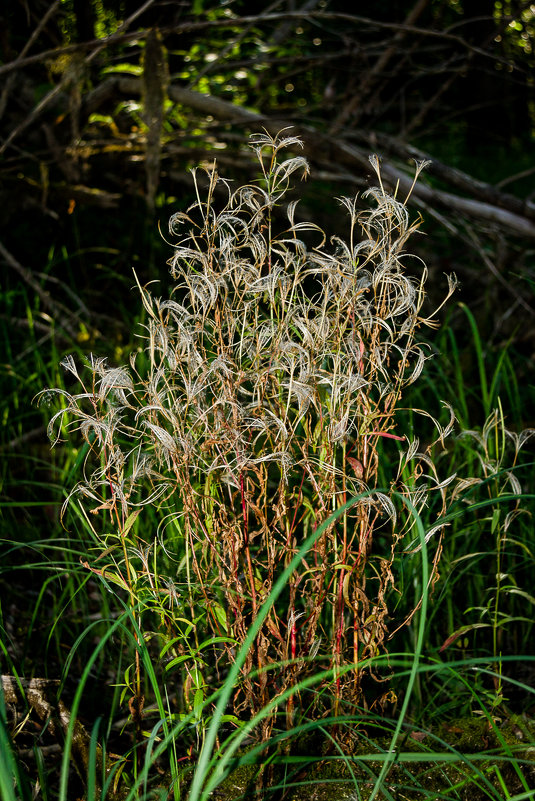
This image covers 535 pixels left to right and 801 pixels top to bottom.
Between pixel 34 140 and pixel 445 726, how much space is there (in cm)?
375

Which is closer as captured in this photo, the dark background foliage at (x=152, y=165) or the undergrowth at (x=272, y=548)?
the undergrowth at (x=272, y=548)

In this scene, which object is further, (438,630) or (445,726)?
(438,630)

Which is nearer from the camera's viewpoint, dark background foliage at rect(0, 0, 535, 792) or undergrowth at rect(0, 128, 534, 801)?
undergrowth at rect(0, 128, 534, 801)

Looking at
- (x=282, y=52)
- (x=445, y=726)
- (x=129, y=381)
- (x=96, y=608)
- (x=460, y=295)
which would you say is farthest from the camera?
(x=460, y=295)

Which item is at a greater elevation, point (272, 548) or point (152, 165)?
point (152, 165)

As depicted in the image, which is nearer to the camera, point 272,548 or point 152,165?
point 272,548

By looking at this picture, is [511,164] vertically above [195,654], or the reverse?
[195,654]

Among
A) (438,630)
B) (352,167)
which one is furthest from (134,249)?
(438,630)

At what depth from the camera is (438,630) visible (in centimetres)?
196

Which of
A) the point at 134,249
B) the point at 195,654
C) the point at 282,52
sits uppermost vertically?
the point at 282,52

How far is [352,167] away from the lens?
374cm

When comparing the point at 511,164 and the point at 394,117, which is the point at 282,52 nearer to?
the point at 511,164

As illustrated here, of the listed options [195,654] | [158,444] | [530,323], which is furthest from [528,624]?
[530,323]

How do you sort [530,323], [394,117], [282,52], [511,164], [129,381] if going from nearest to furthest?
1. [129,381]
2. [530,323]
3. [282,52]
4. [511,164]
5. [394,117]
